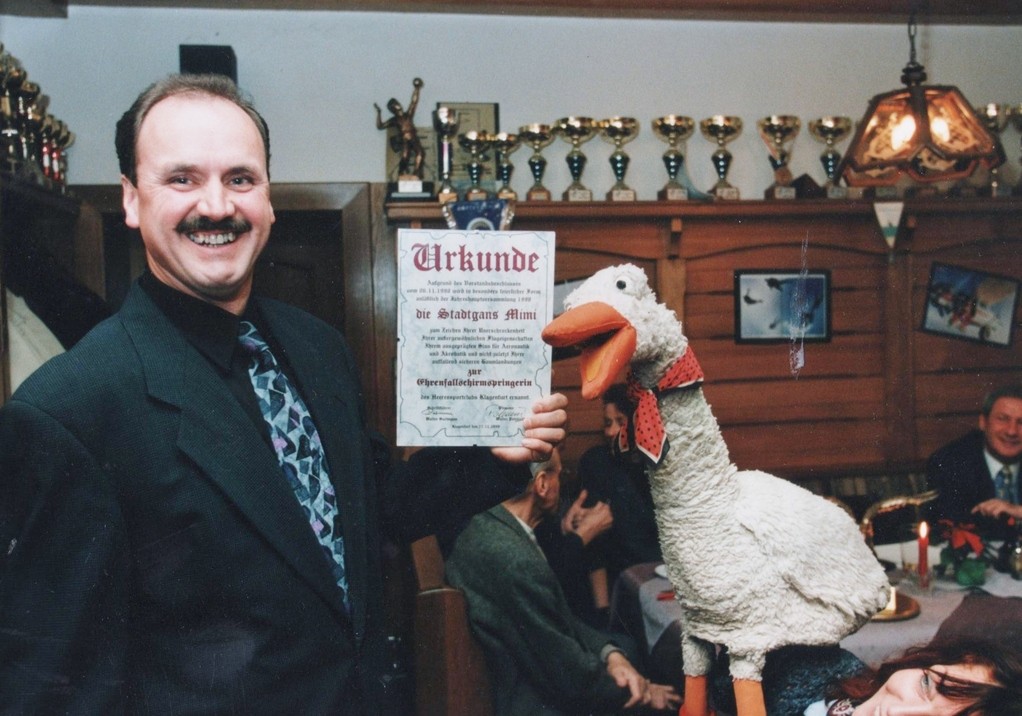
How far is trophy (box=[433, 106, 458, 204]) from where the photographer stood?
8.51ft

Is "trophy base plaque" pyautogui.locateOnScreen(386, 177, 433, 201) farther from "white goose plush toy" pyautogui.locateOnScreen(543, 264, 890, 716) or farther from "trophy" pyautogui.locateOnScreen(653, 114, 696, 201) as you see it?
"white goose plush toy" pyautogui.locateOnScreen(543, 264, 890, 716)

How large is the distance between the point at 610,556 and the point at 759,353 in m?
1.08

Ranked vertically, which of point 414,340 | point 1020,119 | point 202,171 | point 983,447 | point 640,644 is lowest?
point 640,644

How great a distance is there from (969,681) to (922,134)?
137 cm

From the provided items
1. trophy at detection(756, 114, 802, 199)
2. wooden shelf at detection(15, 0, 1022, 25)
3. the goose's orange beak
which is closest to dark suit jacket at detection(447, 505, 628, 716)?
the goose's orange beak

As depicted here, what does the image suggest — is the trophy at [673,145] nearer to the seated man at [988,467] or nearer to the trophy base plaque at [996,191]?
the trophy base plaque at [996,191]

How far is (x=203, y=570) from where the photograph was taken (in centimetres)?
81

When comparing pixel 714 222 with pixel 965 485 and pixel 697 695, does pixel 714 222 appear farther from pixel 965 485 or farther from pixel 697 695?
pixel 697 695

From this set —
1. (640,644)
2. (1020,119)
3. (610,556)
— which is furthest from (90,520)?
(1020,119)

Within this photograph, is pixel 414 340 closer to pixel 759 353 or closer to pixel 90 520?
pixel 90 520

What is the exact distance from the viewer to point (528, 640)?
1.74 meters

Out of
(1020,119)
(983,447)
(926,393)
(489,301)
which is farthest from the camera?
(926,393)

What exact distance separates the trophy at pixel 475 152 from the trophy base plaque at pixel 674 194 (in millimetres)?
609

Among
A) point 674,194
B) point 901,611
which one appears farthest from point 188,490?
point 674,194
